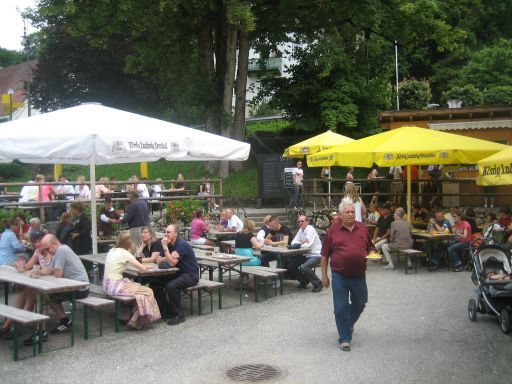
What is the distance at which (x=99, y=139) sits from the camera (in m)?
9.02

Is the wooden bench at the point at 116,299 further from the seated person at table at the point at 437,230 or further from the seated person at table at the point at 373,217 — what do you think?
the seated person at table at the point at 373,217

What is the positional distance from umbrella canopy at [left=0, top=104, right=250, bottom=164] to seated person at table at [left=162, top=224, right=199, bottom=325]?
135 cm

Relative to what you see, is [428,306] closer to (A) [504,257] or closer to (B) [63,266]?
(A) [504,257]

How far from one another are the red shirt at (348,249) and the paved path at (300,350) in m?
0.99

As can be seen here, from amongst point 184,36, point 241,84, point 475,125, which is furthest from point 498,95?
point 184,36

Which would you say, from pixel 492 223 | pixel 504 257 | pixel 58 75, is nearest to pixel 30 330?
pixel 504 257

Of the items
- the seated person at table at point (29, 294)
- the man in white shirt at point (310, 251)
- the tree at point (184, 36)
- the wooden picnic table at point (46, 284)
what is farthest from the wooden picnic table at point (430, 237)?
the tree at point (184, 36)

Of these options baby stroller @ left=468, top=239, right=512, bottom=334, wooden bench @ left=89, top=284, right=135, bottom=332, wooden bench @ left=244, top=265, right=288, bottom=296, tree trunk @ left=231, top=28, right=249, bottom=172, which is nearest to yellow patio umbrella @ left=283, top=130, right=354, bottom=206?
tree trunk @ left=231, top=28, right=249, bottom=172

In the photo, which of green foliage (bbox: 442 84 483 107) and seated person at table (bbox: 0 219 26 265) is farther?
green foliage (bbox: 442 84 483 107)

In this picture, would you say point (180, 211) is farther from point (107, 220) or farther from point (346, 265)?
point (346, 265)

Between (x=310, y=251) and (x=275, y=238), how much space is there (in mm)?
947

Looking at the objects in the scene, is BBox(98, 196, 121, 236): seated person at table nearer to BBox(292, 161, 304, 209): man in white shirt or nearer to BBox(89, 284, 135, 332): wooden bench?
BBox(89, 284, 135, 332): wooden bench

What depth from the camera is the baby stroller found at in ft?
26.6

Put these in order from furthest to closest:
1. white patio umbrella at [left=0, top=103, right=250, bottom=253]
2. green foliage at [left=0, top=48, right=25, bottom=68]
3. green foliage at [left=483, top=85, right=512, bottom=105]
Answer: green foliage at [left=0, top=48, right=25, bottom=68], green foliage at [left=483, top=85, right=512, bottom=105], white patio umbrella at [left=0, top=103, right=250, bottom=253]
